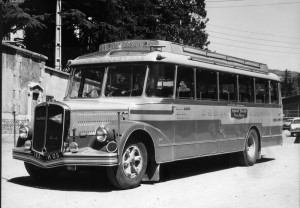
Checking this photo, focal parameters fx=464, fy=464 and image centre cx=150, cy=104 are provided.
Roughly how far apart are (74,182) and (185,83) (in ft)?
9.97

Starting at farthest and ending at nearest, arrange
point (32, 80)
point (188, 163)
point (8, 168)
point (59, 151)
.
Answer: point (32, 80), point (188, 163), point (8, 168), point (59, 151)

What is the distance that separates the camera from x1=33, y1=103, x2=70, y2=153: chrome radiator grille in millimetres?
7840

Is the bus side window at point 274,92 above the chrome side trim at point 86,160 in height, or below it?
above

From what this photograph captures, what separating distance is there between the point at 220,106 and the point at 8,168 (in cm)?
531

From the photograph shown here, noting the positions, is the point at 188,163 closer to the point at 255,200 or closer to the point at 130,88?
the point at 130,88

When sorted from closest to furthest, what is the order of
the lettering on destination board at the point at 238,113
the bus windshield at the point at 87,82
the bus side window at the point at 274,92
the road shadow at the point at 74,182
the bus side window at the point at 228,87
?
the road shadow at the point at 74,182 → the bus windshield at the point at 87,82 → the bus side window at the point at 228,87 → the lettering on destination board at the point at 238,113 → the bus side window at the point at 274,92

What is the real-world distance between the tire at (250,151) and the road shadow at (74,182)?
426cm

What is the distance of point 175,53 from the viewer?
31.8 feet

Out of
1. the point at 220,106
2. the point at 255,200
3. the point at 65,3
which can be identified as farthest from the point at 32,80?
the point at 255,200

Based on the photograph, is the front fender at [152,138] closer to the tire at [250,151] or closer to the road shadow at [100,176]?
the road shadow at [100,176]

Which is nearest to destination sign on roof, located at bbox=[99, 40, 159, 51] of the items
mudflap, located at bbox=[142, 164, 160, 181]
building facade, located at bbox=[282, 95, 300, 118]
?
mudflap, located at bbox=[142, 164, 160, 181]

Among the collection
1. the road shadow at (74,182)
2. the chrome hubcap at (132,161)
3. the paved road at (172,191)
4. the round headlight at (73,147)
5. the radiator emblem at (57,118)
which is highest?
the radiator emblem at (57,118)

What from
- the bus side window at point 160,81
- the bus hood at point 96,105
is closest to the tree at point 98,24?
the bus side window at point 160,81

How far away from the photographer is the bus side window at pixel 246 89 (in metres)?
12.3
